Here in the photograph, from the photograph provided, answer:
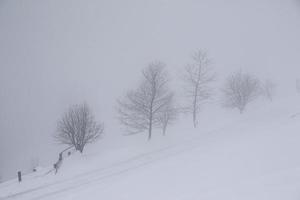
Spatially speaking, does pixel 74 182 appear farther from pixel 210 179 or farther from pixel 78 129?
pixel 78 129

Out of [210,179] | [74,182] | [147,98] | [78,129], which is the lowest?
[74,182]

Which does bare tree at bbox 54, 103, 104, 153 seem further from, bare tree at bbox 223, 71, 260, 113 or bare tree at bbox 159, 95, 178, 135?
bare tree at bbox 223, 71, 260, 113

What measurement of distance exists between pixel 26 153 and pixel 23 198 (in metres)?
103

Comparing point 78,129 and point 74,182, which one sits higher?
point 78,129

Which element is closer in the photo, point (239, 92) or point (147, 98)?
point (147, 98)

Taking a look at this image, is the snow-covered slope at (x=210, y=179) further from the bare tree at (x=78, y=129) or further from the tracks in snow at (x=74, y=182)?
the bare tree at (x=78, y=129)

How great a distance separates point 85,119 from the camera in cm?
2652

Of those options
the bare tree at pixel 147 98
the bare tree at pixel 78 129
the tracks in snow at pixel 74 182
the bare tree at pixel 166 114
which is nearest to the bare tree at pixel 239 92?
the bare tree at pixel 166 114

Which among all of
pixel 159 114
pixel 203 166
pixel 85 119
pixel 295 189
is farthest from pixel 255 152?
pixel 85 119

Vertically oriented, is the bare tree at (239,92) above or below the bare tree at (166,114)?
above

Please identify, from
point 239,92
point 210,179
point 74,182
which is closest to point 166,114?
point 239,92

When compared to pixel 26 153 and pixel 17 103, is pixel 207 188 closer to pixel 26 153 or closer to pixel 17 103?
pixel 26 153

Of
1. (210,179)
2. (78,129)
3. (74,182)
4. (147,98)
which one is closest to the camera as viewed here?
(210,179)

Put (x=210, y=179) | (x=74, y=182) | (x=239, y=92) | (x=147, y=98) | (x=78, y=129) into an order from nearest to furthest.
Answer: (x=210, y=179) → (x=74, y=182) → (x=147, y=98) → (x=78, y=129) → (x=239, y=92)
